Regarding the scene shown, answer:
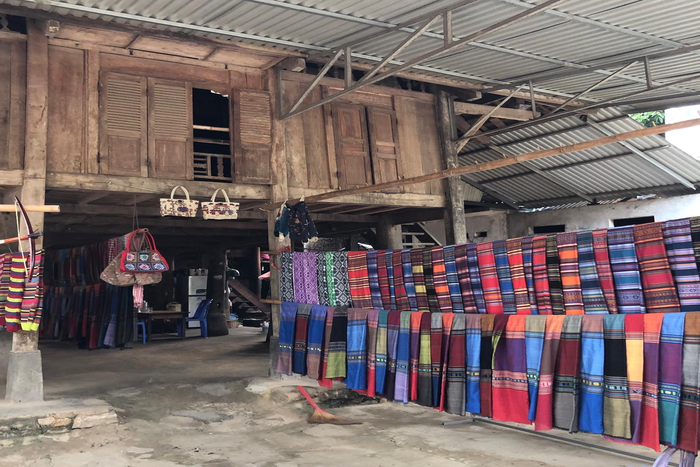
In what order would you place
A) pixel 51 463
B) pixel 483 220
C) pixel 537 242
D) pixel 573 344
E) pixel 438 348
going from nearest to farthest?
pixel 573 344 < pixel 537 242 < pixel 438 348 < pixel 51 463 < pixel 483 220

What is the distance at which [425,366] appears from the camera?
17.6 ft

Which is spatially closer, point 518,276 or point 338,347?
point 518,276

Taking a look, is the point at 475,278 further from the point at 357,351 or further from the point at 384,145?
the point at 384,145

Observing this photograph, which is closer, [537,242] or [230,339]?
[537,242]

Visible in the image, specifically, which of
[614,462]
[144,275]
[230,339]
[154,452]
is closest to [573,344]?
[614,462]

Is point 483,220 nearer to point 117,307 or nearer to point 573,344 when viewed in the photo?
point 117,307

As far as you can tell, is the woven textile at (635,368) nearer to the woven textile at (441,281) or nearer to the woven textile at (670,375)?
the woven textile at (670,375)

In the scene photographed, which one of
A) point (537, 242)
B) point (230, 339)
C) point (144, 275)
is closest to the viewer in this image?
point (537, 242)

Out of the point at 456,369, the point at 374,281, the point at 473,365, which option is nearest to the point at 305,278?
the point at 374,281

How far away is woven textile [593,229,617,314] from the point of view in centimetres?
421

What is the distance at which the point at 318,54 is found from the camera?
8141mm

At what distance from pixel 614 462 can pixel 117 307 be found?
30.9 ft

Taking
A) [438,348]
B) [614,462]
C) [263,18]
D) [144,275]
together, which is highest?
[263,18]

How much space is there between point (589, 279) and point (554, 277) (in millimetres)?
282
